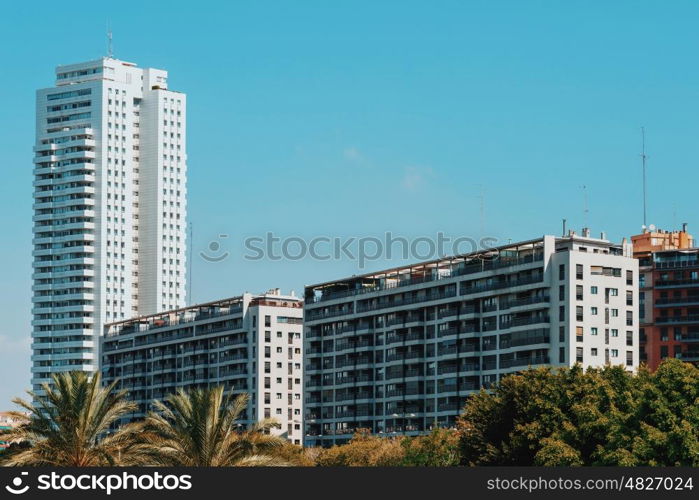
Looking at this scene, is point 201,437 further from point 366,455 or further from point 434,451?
point 366,455

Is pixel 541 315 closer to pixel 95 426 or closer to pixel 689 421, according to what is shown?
pixel 689 421

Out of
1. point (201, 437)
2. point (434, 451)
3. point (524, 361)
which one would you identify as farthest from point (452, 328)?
point (201, 437)

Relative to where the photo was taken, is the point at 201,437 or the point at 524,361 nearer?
the point at 201,437

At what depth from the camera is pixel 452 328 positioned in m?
171

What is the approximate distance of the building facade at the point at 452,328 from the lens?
157 meters

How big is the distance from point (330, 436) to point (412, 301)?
2457 cm

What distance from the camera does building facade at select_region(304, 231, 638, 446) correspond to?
15738 centimetres

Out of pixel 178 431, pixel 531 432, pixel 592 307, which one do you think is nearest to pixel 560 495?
pixel 178 431

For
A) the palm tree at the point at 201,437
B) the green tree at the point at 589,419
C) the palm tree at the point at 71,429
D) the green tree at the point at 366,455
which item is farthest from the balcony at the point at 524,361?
the palm tree at the point at 71,429

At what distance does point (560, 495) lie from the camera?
141 feet

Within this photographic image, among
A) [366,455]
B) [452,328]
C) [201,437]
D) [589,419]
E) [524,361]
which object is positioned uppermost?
[452,328]

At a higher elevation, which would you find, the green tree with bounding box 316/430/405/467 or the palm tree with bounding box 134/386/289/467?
the palm tree with bounding box 134/386/289/467

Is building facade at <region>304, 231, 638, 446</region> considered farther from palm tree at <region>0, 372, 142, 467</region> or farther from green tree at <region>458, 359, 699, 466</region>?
palm tree at <region>0, 372, 142, 467</region>

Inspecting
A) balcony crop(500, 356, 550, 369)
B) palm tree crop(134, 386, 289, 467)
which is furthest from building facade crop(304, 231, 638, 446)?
palm tree crop(134, 386, 289, 467)
